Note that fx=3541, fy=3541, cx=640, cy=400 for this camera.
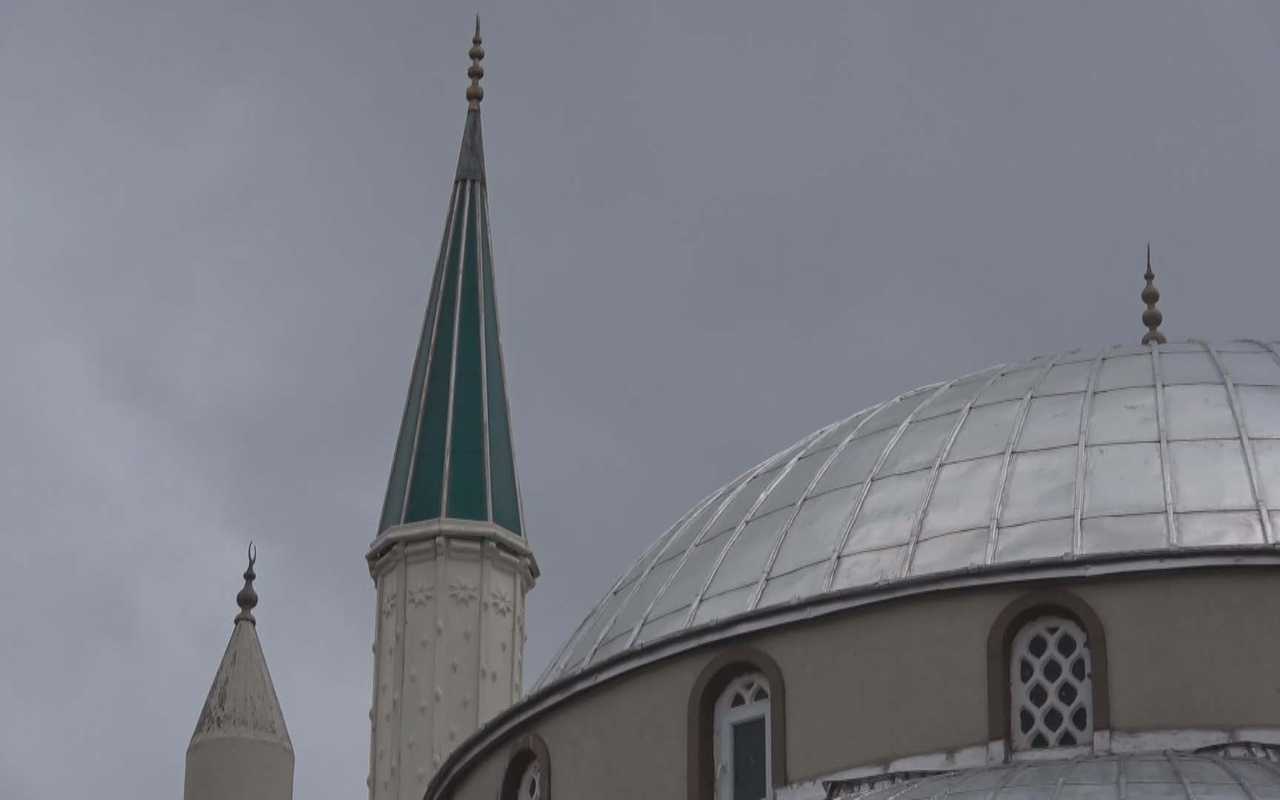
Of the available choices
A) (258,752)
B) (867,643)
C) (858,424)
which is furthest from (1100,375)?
(258,752)

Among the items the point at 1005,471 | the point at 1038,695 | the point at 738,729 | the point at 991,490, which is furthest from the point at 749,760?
the point at 1005,471

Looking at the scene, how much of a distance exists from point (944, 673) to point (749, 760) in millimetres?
1222

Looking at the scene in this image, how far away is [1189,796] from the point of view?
1653 cm

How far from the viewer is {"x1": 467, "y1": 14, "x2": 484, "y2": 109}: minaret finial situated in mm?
37688

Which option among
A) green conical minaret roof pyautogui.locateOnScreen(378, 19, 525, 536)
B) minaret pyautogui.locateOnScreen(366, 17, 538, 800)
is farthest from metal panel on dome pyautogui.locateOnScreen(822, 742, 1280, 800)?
green conical minaret roof pyautogui.locateOnScreen(378, 19, 525, 536)

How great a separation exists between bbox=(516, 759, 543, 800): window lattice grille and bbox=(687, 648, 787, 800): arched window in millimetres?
1409

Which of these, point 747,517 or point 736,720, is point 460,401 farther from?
point 736,720

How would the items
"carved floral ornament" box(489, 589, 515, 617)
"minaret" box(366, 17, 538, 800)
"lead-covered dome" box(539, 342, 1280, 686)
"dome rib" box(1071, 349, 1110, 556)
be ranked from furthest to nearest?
"carved floral ornament" box(489, 589, 515, 617), "minaret" box(366, 17, 538, 800), "lead-covered dome" box(539, 342, 1280, 686), "dome rib" box(1071, 349, 1110, 556)

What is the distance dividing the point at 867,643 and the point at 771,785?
950mm

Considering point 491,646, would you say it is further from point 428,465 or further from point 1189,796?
point 1189,796

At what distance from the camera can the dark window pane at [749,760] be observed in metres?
19.4

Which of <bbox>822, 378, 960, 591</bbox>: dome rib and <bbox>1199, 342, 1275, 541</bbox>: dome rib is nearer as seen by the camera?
<bbox>1199, 342, 1275, 541</bbox>: dome rib

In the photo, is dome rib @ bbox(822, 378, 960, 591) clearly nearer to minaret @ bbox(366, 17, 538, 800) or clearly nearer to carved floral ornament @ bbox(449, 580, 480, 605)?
minaret @ bbox(366, 17, 538, 800)

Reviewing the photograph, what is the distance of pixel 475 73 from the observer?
3791 cm
